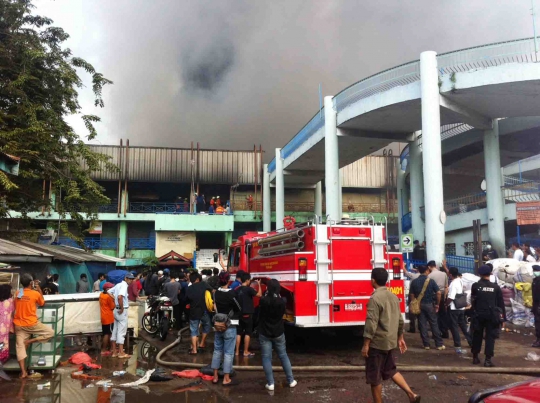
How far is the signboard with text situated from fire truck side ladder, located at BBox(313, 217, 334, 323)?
522 inches

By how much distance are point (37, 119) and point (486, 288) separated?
14.8 m

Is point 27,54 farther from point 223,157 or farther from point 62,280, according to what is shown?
point 223,157

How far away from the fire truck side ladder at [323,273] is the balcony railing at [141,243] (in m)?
28.4

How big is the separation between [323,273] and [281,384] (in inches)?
104

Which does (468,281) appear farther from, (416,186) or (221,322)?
(416,186)

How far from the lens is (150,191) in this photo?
126 ft

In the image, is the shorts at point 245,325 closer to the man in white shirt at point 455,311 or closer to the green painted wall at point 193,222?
the man in white shirt at point 455,311

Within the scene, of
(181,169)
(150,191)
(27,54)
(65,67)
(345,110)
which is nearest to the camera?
(27,54)

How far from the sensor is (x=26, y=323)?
7.75 m

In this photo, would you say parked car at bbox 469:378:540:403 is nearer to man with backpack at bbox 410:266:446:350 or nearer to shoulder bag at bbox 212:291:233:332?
shoulder bag at bbox 212:291:233:332

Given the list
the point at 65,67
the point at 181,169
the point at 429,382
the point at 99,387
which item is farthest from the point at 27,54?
the point at 181,169

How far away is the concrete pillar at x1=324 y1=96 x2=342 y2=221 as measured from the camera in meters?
22.2

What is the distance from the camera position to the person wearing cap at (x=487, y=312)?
7.87 meters

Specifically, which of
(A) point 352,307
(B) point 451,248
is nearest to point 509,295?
(A) point 352,307
